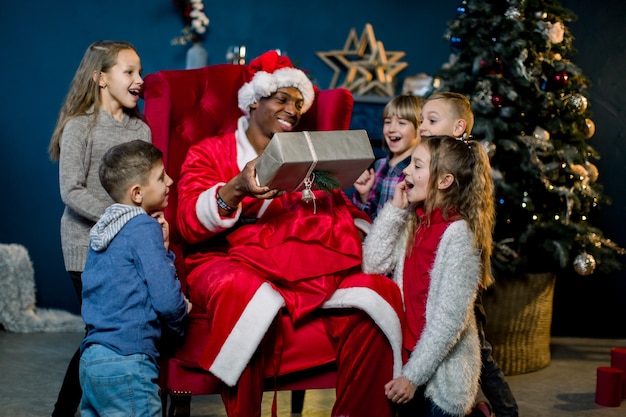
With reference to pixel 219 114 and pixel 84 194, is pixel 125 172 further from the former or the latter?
pixel 219 114

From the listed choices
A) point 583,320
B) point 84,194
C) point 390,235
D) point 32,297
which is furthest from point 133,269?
point 583,320

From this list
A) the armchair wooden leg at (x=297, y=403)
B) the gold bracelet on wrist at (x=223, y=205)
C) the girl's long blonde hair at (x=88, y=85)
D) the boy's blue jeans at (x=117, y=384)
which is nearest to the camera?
the boy's blue jeans at (x=117, y=384)

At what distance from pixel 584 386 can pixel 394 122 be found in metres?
1.59

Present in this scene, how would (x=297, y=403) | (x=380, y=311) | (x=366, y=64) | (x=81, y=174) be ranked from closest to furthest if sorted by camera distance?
(x=380, y=311), (x=81, y=174), (x=297, y=403), (x=366, y=64)

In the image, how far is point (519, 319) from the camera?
13.3 feet

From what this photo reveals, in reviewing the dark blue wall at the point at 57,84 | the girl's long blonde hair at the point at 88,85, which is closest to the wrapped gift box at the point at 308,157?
the girl's long blonde hair at the point at 88,85

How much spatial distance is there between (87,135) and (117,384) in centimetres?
102

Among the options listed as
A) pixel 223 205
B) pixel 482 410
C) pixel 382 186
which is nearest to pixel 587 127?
pixel 382 186

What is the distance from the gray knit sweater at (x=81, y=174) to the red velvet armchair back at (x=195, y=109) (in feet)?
0.55

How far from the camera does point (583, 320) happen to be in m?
4.99

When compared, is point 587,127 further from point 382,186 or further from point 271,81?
point 271,81

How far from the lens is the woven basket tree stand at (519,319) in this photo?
157 inches

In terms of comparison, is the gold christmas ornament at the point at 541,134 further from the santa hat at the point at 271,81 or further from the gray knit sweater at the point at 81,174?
the gray knit sweater at the point at 81,174

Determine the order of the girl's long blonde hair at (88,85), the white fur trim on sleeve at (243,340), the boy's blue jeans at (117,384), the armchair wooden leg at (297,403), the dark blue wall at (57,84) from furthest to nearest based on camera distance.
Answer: the dark blue wall at (57,84) < the armchair wooden leg at (297,403) < the girl's long blonde hair at (88,85) < the white fur trim on sleeve at (243,340) < the boy's blue jeans at (117,384)
